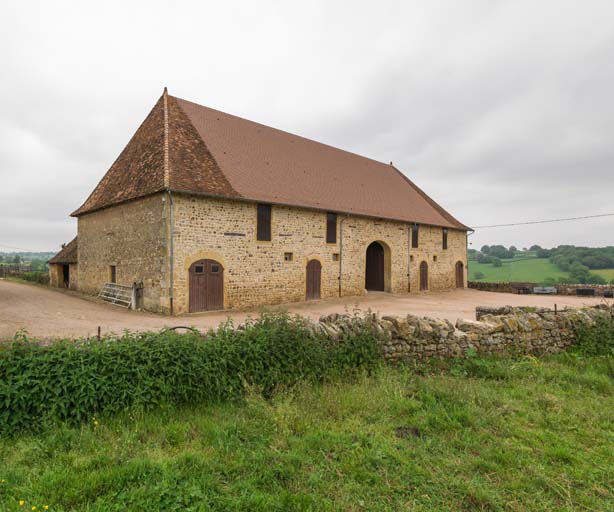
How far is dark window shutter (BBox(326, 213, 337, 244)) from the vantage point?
17.7 meters

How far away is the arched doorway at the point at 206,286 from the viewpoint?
13.3 m

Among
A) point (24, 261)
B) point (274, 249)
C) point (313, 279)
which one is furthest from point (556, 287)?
point (24, 261)

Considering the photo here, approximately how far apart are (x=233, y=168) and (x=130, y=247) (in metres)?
5.61

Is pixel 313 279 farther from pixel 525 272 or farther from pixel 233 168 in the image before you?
pixel 525 272

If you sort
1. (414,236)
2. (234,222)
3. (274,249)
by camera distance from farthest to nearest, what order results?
(414,236), (274,249), (234,222)

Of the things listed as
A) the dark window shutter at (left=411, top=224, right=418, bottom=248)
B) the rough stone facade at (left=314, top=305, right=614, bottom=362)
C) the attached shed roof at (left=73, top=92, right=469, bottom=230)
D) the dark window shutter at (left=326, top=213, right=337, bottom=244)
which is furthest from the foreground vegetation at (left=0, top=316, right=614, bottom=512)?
the dark window shutter at (left=411, top=224, right=418, bottom=248)

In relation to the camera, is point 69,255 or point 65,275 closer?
point 69,255

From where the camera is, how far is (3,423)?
13.1 ft

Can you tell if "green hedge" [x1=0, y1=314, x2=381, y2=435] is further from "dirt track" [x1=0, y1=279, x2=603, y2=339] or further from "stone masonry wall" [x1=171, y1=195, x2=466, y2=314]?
"stone masonry wall" [x1=171, y1=195, x2=466, y2=314]

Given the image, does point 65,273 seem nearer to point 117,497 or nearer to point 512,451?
point 117,497

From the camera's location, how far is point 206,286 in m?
13.6

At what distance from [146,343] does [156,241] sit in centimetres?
925

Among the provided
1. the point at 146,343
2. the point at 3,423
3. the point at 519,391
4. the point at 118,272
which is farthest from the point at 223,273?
the point at 519,391

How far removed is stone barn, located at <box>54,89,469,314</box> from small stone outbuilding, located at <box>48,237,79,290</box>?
284cm
